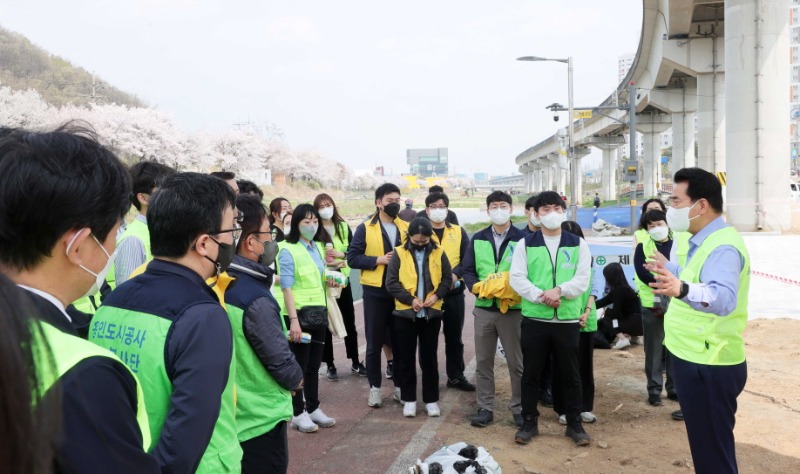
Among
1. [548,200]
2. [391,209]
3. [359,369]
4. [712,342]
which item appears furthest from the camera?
[359,369]

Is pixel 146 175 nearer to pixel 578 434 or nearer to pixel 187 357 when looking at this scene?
pixel 187 357

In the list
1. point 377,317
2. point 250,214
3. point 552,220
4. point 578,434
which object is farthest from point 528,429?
point 250,214

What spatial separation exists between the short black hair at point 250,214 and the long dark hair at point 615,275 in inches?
208

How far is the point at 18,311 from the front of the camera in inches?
37.1

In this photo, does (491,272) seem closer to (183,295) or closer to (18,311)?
(183,295)

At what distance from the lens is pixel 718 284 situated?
3.46 metres

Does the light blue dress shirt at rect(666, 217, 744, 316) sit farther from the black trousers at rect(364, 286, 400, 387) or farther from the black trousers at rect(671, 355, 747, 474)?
the black trousers at rect(364, 286, 400, 387)

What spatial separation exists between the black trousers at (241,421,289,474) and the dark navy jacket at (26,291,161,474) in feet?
6.01

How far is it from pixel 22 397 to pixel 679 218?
3.72m

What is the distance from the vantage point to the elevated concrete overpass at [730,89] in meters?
22.3

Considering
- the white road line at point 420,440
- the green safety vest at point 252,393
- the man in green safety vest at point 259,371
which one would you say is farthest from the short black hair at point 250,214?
the white road line at point 420,440

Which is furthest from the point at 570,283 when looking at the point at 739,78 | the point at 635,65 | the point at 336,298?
the point at 635,65

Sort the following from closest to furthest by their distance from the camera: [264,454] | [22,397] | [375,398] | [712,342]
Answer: [22,397] → [264,454] → [712,342] → [375,398]

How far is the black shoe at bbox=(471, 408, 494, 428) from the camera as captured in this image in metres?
5.71
